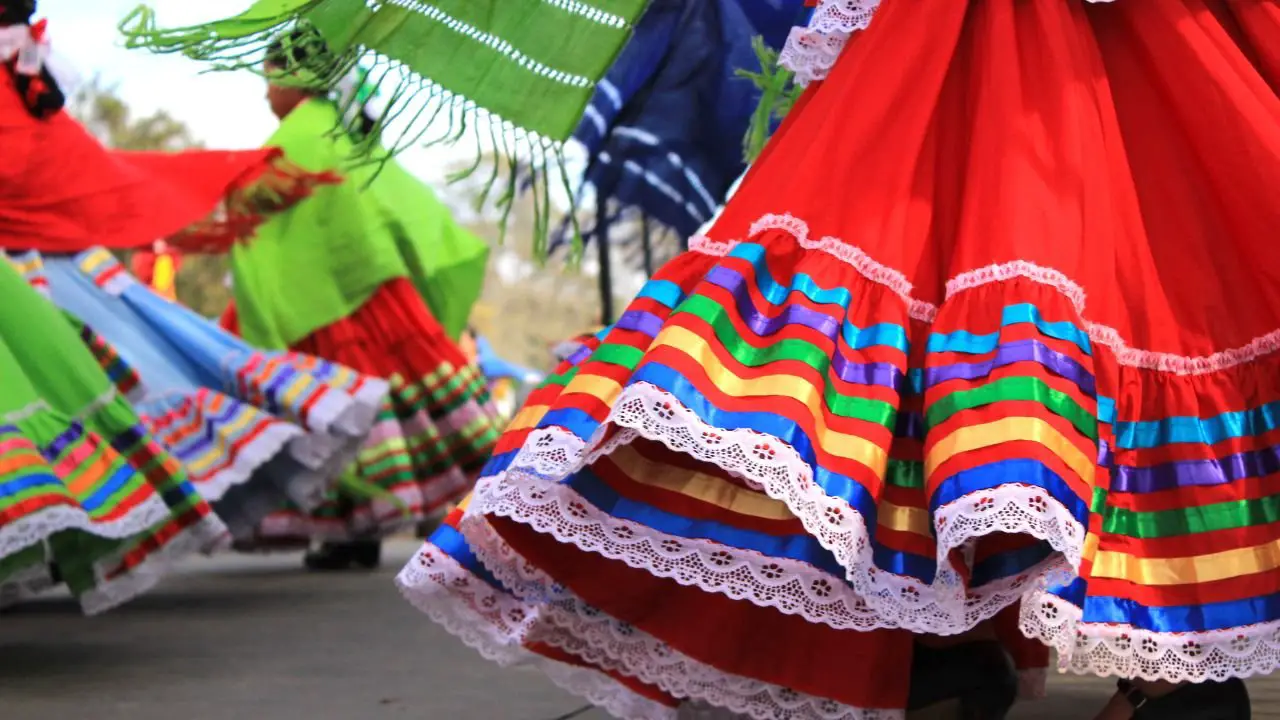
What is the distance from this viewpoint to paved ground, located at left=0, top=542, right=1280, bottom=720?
294 centimetres

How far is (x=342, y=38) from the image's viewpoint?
8.78 ft

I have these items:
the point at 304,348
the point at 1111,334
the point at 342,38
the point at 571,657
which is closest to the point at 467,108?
the point at 342,38

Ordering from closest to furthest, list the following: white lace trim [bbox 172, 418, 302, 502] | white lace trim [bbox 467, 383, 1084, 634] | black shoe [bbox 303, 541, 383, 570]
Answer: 1. white lace trim [bbox 467, 383, 1084, 634]
2. white lace trim [bbox 172, 418, 302, 502]
3. black shoe [bbox 303, 541, 383, 570]

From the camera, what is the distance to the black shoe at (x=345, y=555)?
20.4 ft

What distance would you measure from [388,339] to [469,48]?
3.35 m

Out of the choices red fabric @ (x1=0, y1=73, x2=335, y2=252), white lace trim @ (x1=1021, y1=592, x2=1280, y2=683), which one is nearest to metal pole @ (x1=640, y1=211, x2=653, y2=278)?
red fabric @ (x1=0, y1=73, x2=335, y2=252)

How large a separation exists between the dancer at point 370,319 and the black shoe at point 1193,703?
371 centimetres

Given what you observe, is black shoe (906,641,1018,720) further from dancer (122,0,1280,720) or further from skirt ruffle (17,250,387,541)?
skirt ruffle (17,250,387,541)

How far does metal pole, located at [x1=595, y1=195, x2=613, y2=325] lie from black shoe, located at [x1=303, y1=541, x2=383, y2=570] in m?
1.23

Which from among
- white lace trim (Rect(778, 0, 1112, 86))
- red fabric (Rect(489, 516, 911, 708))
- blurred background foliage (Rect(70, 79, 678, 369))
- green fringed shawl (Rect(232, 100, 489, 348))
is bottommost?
blurred background foliage (Rect(70, 79, 678, 369))

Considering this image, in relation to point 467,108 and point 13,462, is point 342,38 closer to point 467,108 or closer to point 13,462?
point 467,108

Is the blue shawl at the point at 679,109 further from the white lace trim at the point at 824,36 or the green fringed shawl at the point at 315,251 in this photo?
the green fringed shawl at the point at 315,251

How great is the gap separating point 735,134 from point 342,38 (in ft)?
5.24

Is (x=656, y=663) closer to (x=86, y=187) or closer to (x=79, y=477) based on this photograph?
(x=79, y=477)
